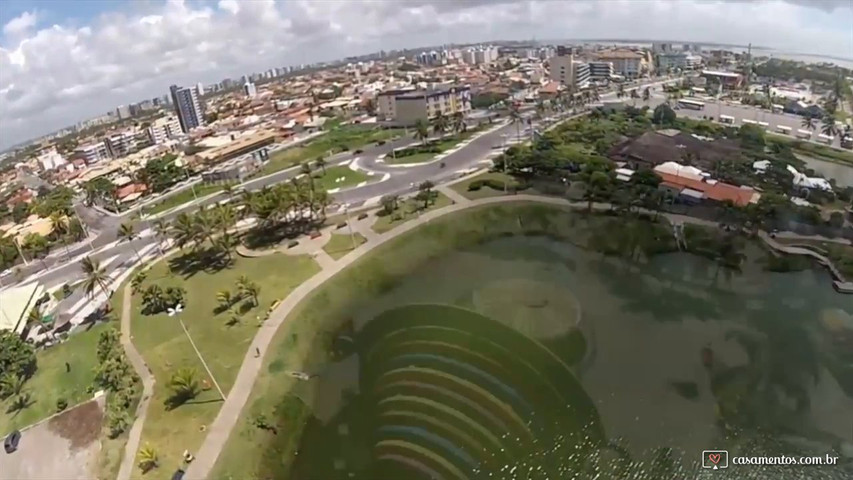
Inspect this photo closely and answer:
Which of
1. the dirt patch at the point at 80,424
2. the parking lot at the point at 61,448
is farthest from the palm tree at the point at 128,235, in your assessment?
the parking lot at the point at 61,448

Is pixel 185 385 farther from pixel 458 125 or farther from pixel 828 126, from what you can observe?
pixel 828 126

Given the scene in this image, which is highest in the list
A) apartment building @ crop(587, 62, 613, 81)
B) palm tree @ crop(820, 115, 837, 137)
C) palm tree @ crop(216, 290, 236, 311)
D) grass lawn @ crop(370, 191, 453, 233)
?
apartment building @ crop(587, 62, 613, 81)

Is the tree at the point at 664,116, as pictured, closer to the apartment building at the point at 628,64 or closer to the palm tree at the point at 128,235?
the apartment building at the point at 628,64

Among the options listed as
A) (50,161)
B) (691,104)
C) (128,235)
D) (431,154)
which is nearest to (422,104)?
(431,154)

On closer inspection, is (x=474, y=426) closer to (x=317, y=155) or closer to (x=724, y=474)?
(x=724, y=474)

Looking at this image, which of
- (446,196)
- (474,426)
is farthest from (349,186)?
(474,426)

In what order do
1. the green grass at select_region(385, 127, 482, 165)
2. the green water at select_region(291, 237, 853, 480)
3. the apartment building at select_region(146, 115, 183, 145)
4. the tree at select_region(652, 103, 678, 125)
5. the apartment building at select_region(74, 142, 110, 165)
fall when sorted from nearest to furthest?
1. the green water at select_region(291, 237, 853, 480)
2. the green grass at select_region(385, 127, 482, 165)
3. the tree at select_region(652, 103, 678, 125)
4. the apartment building at select_region(74, 142, 110, 165)
5. the apartment building at select_region(146, 115, 183, 145)

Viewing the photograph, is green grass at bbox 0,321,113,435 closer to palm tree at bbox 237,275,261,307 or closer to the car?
the car

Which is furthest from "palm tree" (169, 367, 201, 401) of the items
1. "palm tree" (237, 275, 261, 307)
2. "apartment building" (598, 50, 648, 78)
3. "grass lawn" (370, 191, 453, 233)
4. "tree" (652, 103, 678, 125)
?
"apartment building" (598, 50, 648, 78)
